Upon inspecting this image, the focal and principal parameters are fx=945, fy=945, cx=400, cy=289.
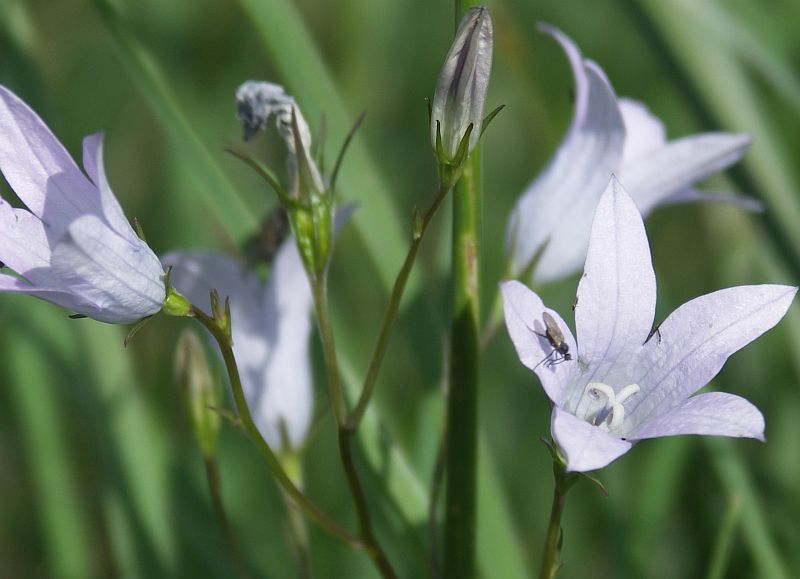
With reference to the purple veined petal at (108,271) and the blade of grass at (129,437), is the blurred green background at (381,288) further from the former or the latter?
the purple veined petal at (108,271)

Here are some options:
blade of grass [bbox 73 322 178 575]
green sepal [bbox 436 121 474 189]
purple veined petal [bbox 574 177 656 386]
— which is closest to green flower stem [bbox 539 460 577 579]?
purple veined petal [bbox 574 177 656 386]

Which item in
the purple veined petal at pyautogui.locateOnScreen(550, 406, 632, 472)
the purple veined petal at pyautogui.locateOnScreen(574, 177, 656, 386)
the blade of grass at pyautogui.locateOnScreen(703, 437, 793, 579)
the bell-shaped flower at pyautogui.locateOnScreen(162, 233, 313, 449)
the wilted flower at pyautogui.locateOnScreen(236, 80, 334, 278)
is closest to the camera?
the purple veined petal at pyautogui.locateOnScreen(550, 406, 632, 472)

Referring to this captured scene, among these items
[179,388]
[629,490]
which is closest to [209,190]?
[179,388]

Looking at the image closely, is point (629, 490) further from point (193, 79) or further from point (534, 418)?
point (193, 79)

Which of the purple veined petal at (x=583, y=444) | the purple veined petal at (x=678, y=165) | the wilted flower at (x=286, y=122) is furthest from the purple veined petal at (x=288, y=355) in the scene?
the purple veined petal at (x=583, y=444)

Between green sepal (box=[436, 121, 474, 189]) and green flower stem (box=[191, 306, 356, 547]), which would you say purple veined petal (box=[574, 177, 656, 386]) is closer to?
green sepal (box=[436, 121, 474, 189])
